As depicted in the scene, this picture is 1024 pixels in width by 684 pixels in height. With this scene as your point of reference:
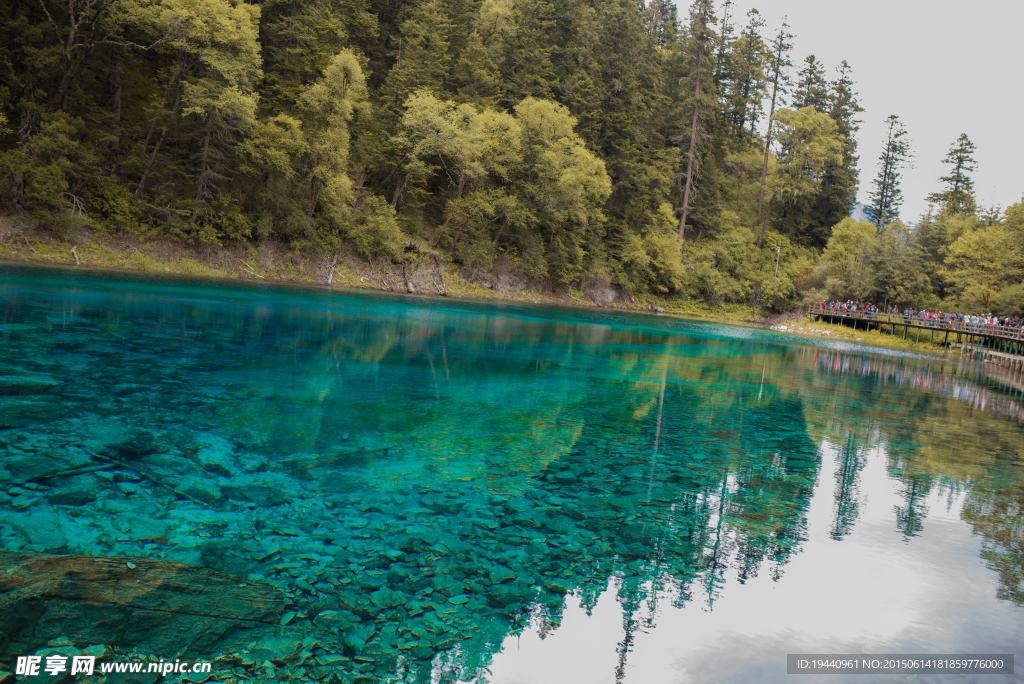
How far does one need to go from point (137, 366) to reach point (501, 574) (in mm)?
10445

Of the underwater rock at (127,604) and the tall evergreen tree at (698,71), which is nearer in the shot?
the underwater rock at (127,604)

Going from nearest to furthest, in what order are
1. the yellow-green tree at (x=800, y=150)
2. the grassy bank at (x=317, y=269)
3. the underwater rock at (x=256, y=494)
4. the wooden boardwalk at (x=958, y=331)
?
the underwater rock at (x=256, y=494) < the grassy bank at (x=317, y=269) < the wooden boardwalk at (x=958, y=331) < the yellow-green tree at (x=800, y=150)

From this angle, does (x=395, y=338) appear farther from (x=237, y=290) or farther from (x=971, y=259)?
(x=971, y=259)

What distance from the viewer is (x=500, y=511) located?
7375mm

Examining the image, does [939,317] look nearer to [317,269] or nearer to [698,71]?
[698,71]

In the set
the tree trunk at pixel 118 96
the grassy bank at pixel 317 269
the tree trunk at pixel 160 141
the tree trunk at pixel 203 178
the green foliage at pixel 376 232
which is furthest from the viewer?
the green foliage at pixel 376 232

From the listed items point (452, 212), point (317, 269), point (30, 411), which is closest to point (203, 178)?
point (317, 269)

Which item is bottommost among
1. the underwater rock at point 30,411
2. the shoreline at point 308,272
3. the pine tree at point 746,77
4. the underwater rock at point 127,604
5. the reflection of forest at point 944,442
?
the underwater rock at point 127,604

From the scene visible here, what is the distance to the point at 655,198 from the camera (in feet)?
236

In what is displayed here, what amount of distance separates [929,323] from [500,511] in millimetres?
57295

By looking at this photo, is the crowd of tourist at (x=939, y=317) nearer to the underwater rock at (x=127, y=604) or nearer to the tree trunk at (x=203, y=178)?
the underwater rock at (x=127, y=604)

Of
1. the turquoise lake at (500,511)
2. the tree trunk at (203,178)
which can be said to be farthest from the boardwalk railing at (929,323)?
the tree trunk at (203,178)

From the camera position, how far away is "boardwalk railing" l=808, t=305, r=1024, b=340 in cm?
4303

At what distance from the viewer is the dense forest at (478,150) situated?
36531 millimetres
